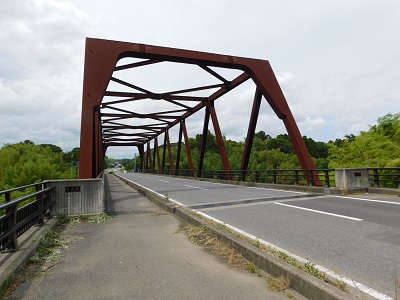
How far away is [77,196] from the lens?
8.18m

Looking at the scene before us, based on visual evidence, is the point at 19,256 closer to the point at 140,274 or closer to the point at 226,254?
the point at 140,274

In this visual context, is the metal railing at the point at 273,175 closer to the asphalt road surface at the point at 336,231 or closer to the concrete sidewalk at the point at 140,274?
the asphalt road surface at the point at 336,231

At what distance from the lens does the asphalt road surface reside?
148 inches

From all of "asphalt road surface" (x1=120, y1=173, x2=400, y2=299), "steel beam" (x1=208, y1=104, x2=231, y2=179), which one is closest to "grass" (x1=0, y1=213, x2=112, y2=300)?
"asphalt road surface" (x1=120, y1=173, x2=400, y2=299)

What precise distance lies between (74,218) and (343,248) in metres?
6.67

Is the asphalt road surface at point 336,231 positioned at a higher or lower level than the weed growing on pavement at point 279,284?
higher

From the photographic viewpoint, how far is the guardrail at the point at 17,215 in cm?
432

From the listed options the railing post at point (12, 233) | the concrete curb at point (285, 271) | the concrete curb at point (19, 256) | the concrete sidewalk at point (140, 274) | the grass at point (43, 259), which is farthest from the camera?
the railing post at point (12, 233)

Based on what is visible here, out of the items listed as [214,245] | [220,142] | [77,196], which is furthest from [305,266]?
[220,142]

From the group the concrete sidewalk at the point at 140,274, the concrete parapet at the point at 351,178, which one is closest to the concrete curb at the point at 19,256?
the concrete sidewalk at the point at 140,274

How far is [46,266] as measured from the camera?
426 centimetres

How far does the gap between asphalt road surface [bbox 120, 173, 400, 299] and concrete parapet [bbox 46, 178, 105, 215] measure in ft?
10.2

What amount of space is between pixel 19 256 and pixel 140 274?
187 centimetres

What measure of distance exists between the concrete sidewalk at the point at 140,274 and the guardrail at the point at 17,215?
754mm
